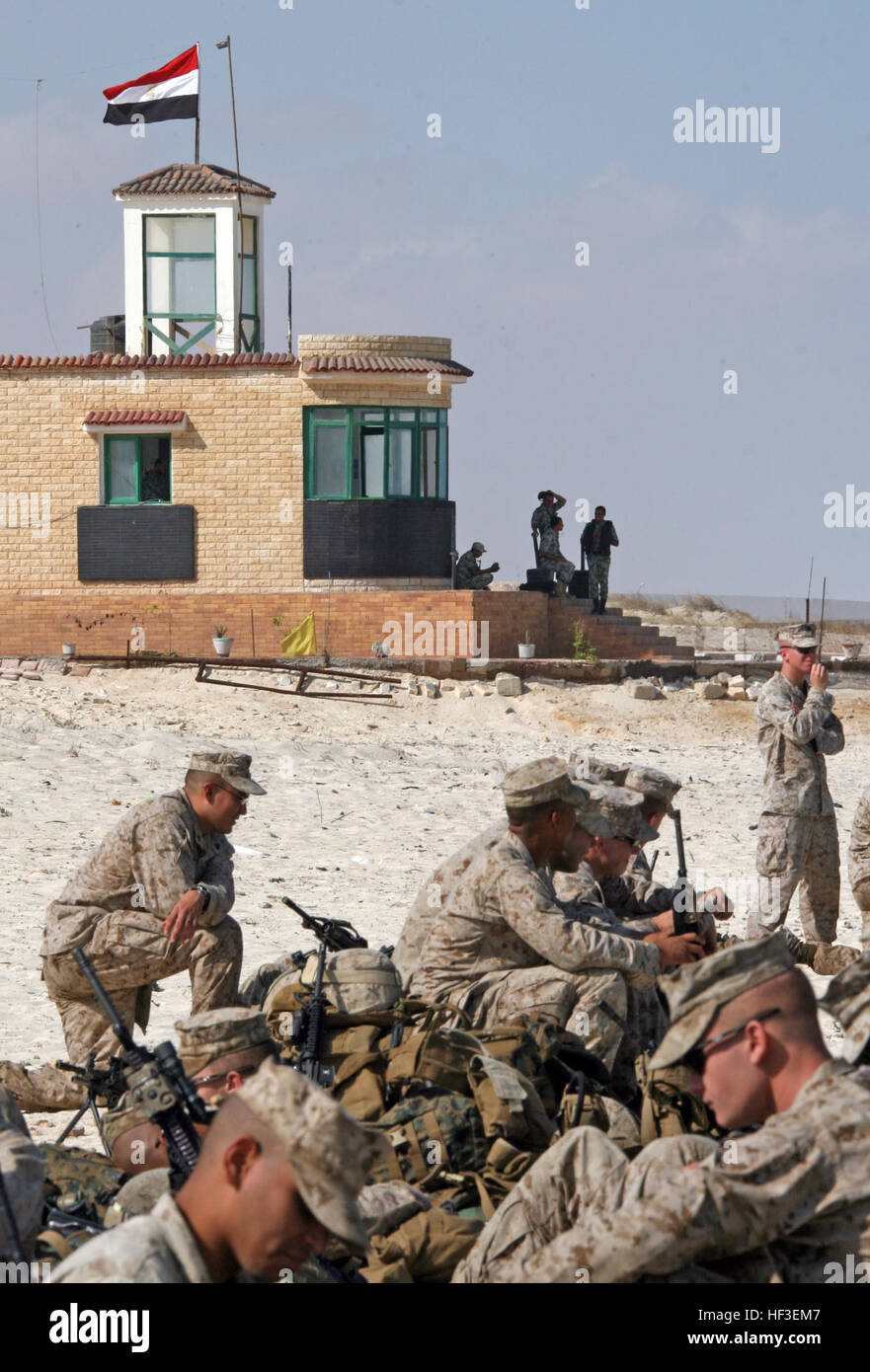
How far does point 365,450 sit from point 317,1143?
24158mm

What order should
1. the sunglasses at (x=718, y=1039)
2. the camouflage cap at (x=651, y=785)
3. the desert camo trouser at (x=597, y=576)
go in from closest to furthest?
the sunglasses at (x=718, y=1039), the camouflage cap at (x=651, y=785), the desert camo trouser at (x=597, y=576)

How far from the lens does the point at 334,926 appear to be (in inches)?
269

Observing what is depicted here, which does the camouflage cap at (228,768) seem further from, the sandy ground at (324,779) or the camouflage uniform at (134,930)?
the sandy ground at (324,779)

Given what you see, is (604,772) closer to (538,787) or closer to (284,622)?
(538,787)

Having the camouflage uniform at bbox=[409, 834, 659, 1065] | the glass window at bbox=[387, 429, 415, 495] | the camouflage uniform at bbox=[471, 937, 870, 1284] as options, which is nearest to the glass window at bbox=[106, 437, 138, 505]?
the glass window at bbox=[387, 429, 415, 495]

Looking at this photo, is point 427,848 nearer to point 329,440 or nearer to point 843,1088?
point 843,1088

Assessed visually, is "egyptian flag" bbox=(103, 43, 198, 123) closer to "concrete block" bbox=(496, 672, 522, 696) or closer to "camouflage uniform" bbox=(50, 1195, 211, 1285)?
"concrete block" bbox=(496, 672, 522, 696)

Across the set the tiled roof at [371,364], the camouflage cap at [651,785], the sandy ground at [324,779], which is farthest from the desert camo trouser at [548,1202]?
the tiled roof at [371,364]

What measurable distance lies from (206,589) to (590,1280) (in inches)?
932

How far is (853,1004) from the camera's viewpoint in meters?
3.78

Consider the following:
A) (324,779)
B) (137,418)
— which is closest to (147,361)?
(137,418)

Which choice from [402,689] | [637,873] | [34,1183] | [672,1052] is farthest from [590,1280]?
[402,689]

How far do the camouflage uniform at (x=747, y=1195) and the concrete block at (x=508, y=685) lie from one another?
20.0m

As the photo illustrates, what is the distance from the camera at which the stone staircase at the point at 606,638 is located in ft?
87.0
